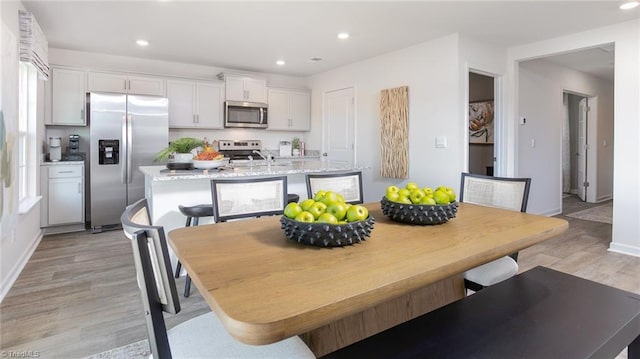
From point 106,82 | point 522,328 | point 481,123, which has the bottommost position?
point 522,328

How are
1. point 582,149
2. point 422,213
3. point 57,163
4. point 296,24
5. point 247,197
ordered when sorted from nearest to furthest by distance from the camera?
point 422,213
point 247,197
point 296,24
point 57,163
point 582,149

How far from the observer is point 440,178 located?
4.22 metres

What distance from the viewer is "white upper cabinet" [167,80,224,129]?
5277 mm

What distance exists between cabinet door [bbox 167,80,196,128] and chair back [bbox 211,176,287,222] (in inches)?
150

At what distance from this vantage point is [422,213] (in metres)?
1.48

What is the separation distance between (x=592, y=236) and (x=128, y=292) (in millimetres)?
5065

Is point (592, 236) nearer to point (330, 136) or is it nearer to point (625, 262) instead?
point (625, 262)

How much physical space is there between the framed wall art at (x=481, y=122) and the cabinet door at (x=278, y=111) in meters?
3.27

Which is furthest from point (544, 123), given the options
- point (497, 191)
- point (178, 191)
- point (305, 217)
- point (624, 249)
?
point (305, 217)

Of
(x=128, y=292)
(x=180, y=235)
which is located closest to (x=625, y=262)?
(x=180, y=235)

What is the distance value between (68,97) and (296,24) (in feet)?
10.6

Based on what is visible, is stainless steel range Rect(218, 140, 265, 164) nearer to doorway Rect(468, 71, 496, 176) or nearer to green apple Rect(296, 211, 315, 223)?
doorway Rect(468, 71, 496, 176)

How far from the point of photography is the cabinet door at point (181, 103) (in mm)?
5250

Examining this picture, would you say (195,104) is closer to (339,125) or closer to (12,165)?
(339,125)
